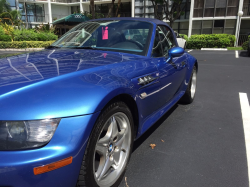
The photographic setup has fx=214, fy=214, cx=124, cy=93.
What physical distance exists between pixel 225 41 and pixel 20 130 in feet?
69.4

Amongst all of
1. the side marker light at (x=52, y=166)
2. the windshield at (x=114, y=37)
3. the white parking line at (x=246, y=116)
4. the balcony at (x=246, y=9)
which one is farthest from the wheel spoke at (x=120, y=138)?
the balcony at (x=246, y=9)

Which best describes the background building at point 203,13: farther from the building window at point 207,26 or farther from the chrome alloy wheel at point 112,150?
the chrome alloy wheel at point 112,150

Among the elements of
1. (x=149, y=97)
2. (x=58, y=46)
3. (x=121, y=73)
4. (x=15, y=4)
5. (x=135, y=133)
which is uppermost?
(x=15, y=4)

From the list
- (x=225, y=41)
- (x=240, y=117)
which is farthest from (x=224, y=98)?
(x=225, y=41)

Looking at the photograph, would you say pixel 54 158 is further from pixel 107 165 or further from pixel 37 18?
pixel 37 18

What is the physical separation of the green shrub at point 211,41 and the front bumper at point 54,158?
20.7 meters

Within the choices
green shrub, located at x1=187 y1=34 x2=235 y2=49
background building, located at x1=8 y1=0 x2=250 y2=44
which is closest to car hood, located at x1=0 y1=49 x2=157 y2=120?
green shrub, located at x1=187 y1=34 x2=235 y2=49

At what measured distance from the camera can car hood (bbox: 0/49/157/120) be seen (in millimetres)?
1265

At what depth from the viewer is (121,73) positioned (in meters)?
1.87

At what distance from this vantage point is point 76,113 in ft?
4.39

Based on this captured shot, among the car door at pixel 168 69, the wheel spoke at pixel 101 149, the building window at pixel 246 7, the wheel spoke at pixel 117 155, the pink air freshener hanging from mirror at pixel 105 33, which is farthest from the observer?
the building window at pixel 246 7

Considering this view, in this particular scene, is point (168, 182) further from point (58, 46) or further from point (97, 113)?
point (58, 46)

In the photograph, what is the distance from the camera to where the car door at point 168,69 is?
2.62 meters

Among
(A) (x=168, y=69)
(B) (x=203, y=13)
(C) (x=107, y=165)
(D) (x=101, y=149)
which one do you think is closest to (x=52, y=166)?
(D) (x=101, y=149)
